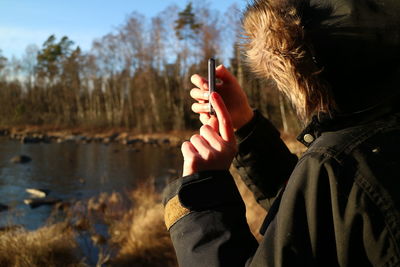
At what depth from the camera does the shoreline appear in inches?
984

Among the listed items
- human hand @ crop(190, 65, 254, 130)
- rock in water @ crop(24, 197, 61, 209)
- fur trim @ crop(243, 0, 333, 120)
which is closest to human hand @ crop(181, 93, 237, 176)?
fur trim @ crop(243, 0, 333, 120)

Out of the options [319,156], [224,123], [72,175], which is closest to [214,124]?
[224,123]

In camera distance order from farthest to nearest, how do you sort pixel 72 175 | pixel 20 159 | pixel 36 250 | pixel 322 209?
pixel 20 159
pixel 72 175
pixel 36 250
pixel 322 209

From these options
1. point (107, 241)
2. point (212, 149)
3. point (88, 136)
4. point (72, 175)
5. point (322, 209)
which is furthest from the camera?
point (88, 136)

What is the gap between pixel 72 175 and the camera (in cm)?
1309

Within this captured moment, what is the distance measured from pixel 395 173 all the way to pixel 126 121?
33.1 m

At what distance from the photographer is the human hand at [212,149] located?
3.65 ft

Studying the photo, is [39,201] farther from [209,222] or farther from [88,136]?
[88,136]

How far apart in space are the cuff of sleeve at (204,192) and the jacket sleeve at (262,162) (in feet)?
1.88

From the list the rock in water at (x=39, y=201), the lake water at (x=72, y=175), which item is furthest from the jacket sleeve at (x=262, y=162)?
the rock in water at (x=39, y=201)

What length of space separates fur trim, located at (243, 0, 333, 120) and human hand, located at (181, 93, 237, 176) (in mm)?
220

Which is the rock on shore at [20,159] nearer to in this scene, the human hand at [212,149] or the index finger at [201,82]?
the index finger at [201,82]

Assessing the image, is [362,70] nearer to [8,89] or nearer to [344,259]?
[344,259]

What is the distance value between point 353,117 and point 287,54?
0.26 metres
